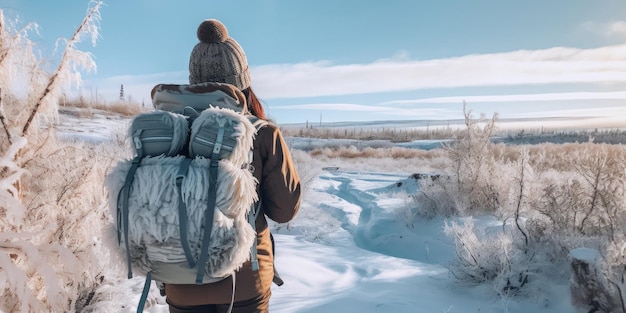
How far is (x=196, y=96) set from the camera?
162 centimetres

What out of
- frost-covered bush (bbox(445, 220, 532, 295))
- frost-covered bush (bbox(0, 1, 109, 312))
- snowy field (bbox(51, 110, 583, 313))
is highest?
frost-covered bush (bbox(0, 1, 109, 312))

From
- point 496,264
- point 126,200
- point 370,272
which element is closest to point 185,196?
point 126,200

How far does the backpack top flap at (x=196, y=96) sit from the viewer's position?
1615 mm

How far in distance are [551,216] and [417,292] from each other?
2.02 m

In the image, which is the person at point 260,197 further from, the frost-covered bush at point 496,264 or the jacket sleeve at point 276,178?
the frost-covered bush at point 496,264

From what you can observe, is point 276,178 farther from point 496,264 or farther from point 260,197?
point 496,264

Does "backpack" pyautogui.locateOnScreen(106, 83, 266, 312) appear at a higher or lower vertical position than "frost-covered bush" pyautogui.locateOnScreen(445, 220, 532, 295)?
higher

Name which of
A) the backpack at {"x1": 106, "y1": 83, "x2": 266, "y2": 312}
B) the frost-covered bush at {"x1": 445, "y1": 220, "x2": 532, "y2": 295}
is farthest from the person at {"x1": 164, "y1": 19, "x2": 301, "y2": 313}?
the frost-covered bush at {"x1": 445, "y1": 220, "x2": 532, "y2": 295}

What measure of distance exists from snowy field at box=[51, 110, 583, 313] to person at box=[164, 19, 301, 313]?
80.4 inches

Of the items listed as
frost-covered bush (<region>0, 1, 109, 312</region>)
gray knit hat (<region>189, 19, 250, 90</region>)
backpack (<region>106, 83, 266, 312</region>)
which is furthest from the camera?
frost-covered bush (<region>0, 1, 109, 312</region>)

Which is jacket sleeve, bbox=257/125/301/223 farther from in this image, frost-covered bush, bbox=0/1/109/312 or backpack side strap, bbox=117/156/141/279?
frost-covered bush, bbox=0/1/109/312

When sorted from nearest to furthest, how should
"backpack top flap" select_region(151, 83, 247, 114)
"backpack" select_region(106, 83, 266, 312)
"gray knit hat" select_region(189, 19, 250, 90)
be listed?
"backpack" select_region(106, 83, 266, 312) → "backpack top flap" select_region(151, 83, 247, 114) → "gray knit hat" select_region(189, 19, 250, 90)

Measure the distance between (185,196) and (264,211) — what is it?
447 millimetres

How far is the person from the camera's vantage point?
163 cm
